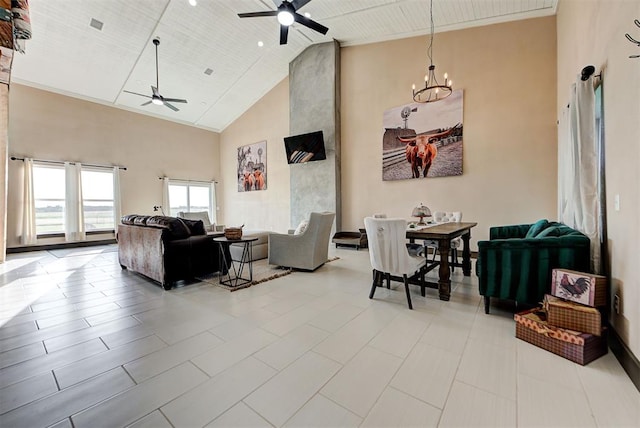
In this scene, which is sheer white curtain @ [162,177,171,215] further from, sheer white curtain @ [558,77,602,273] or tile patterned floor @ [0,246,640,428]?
sheer white curtain @ [558,77,602,273]

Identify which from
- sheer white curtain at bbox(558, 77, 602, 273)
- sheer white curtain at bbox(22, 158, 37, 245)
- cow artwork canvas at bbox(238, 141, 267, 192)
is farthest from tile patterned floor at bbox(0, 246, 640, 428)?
cow artwork canvas at bbox(238, 141, 267, 192)

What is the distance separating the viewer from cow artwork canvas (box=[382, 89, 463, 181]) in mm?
5441

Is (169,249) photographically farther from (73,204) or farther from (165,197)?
(165,197)

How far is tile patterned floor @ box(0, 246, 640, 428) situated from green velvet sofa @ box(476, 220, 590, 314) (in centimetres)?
31

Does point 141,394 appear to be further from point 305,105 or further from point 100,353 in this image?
point 305,105

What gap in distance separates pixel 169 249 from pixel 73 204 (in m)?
6.03

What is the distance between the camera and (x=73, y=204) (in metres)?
7.16

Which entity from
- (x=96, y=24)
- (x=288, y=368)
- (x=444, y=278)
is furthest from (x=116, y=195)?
(x=444, y=278)

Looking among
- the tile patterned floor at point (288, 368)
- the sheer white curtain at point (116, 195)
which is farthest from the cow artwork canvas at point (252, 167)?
the tile patterned floor at point (288, 368)

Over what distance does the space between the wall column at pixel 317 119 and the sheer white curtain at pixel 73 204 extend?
5.92m

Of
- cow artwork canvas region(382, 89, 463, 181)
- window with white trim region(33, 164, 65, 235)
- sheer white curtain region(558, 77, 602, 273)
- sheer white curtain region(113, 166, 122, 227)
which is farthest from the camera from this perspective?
sheer white curtain region(113, 166, 122, 227)

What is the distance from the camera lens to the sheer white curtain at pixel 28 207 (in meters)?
6.44

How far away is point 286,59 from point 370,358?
8011 mm

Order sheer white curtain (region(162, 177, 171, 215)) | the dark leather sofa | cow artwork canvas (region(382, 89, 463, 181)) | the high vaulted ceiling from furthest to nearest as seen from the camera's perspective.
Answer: sheer white curtain (region(162, 177, 171, 215))
cow artwork canvas (region(382, 89, 463, 181))
the high vaulted ceiling
the dark leather sofa
